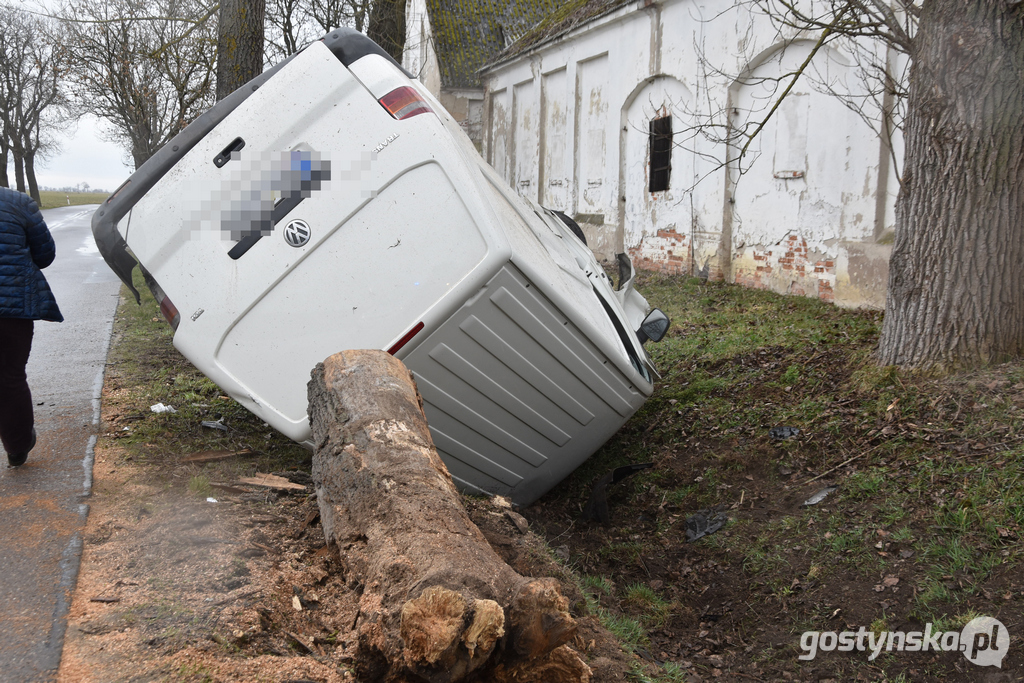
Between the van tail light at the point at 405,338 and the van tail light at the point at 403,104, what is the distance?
1.13 metres

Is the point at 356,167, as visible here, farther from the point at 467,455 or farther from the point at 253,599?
the point at 253,599

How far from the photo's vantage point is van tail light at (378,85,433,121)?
406cm

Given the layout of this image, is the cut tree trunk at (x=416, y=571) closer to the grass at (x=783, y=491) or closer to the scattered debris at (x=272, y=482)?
the grass at (x=783, y=491)

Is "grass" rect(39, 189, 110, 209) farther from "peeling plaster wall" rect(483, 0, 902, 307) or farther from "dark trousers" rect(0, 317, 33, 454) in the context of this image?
"dark trousers" rect(0, 317, 33, 454)

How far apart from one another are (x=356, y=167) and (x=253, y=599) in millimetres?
2170

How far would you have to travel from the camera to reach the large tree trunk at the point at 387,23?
1847 cm

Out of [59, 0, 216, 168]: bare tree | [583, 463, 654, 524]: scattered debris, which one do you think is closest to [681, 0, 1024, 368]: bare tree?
[583, 463, 654, 524]: scattered debris

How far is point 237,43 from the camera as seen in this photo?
374 inches

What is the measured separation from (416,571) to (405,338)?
5.63 ft

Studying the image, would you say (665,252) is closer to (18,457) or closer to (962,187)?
(962,187)

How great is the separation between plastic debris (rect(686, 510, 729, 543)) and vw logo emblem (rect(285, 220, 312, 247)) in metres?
3.09

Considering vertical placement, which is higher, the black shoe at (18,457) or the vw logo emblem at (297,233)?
the vw logo emblem at (297,233)

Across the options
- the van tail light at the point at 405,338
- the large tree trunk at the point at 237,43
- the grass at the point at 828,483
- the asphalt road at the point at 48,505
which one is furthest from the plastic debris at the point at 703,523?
the large tree trunk at the point at 237,43

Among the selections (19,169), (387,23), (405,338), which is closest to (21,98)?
(19,169)
